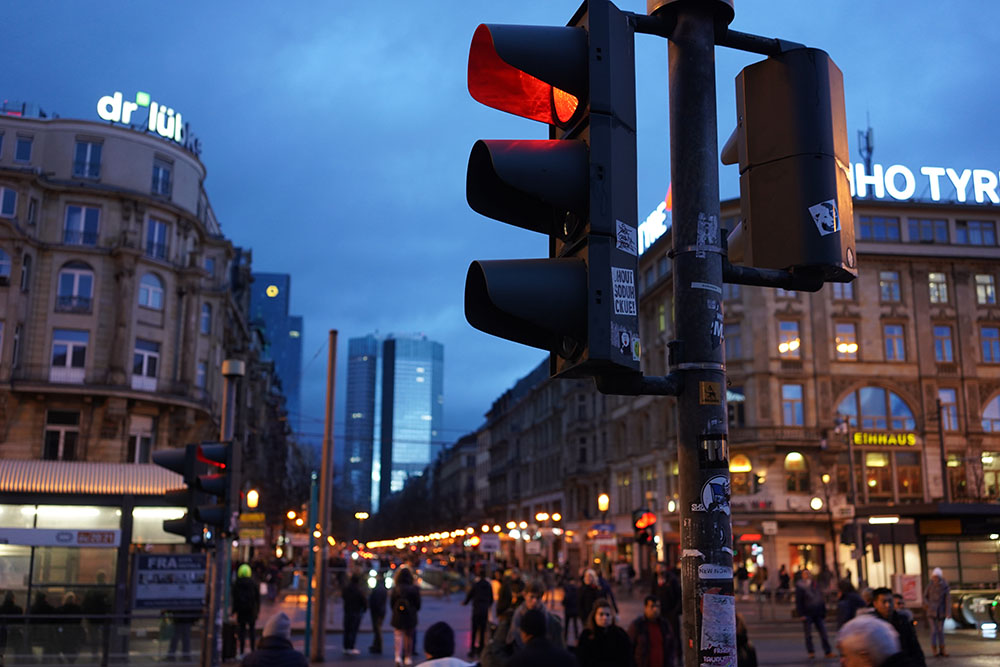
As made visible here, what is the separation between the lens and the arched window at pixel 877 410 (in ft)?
184

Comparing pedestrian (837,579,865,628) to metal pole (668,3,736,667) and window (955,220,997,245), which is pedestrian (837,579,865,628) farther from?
window (955,220,997,245)

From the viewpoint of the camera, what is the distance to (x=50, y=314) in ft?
146

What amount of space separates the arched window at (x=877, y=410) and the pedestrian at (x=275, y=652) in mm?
53091

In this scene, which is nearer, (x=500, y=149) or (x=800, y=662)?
(x=500, y=149)

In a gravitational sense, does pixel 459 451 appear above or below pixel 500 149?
above

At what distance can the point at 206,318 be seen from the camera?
2133 inches

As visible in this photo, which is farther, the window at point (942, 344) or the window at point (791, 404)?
the window at point (942, 344)

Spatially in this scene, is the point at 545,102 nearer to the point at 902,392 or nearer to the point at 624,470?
the point at 902,392

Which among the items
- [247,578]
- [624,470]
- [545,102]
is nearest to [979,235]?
[624,470]

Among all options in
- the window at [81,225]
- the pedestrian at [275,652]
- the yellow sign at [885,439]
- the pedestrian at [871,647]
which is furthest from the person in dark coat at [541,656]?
the yellow sign at [885,439]

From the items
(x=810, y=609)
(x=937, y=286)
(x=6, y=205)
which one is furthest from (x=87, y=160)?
(x=937, y=286)

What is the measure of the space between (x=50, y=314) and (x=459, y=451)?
382ft

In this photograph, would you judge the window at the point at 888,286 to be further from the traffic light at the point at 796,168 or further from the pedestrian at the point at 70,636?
the traffic light at the point at 796,168

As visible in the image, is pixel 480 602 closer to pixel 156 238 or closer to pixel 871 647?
pixel 871 647
